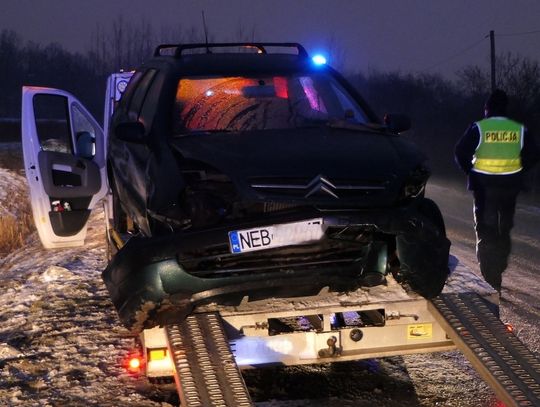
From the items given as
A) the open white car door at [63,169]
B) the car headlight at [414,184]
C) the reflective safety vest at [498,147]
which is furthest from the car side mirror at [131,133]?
the reflective safety vest at [498,147]

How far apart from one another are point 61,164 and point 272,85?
129 inches

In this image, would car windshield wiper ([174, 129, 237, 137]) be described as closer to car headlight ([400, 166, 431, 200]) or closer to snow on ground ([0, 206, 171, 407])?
car headlight ([400, 166, 431, 200])

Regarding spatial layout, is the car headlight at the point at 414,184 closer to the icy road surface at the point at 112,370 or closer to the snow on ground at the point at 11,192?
the icy road surface at the point at 112,370

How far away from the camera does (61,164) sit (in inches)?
306

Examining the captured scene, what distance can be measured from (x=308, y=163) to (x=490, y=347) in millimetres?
1484

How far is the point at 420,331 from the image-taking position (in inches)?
171

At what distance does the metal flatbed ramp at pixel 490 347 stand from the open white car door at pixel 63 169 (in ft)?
15.6

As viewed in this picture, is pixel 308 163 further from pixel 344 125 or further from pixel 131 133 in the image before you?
pixel 131 133

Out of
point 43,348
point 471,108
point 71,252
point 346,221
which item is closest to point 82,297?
point 43,348

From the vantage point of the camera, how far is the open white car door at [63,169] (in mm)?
7652

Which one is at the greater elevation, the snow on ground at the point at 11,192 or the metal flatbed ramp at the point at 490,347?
the metal flatbed ramp at the point at 490,347

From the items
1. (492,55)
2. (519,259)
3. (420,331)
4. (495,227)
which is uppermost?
(420,331)

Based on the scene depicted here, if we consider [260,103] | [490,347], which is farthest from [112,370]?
[490,347]

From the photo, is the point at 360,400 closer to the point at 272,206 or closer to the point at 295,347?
the point at 295,347
